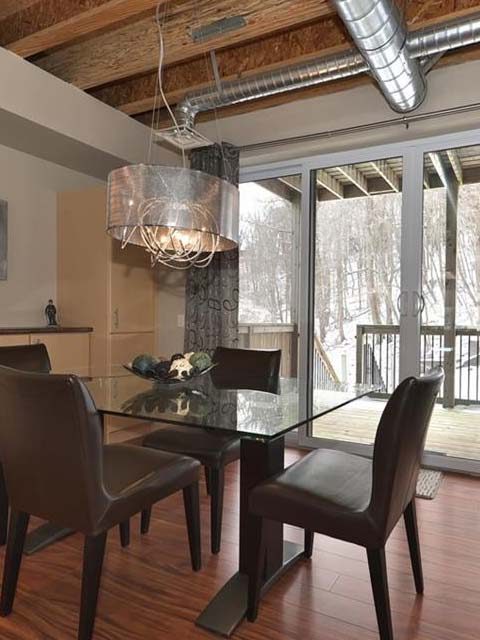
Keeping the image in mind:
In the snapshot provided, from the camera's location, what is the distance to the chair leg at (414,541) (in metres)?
1.86

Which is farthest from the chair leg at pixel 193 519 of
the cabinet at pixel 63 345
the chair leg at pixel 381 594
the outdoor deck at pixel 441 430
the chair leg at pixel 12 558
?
the outdoor deck at pixel 441 430

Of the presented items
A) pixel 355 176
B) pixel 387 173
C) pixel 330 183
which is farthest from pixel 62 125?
pixel 387 173

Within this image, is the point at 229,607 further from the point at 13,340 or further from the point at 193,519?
the point at 13,340

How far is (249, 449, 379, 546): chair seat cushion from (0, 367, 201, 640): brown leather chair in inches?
17.6

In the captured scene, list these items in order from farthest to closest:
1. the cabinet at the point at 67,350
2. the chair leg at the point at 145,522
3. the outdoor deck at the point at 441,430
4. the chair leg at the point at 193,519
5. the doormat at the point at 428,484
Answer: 1. the cabinet at the point at 67,350
2. the outdoor deck at the point at 441,430
3. the doormat at the point at 428,484
4. the chair leg at the point at 145,522
5. the chair leg at the point at 193,519

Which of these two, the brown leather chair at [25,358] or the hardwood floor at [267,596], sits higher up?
the brown leather chair at [25,358]

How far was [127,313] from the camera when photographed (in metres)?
4.18

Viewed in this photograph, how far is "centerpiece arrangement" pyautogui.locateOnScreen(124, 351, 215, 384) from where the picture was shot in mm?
2328

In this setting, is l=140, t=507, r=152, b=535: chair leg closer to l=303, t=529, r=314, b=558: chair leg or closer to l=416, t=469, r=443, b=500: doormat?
l=303, t=529, r=314, b=558: chair leg

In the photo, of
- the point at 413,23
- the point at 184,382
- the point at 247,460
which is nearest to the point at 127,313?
the point at 184,382

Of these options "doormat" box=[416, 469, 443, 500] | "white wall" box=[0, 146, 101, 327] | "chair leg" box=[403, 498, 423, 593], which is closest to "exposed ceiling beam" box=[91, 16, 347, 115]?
"white wall" box=[0, 146, 101, 327]

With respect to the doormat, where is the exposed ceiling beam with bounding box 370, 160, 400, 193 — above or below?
above

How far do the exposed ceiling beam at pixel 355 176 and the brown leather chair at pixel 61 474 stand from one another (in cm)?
287

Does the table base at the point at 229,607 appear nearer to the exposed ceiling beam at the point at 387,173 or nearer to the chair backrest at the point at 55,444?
the chair backrest at the point at 55,444
